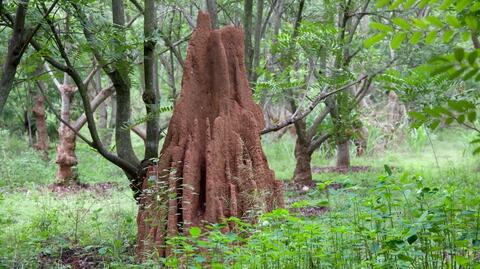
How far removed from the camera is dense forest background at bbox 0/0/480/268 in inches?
153

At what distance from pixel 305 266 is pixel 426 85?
15.6 ft

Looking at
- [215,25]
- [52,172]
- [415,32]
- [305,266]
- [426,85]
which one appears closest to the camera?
[415,32]

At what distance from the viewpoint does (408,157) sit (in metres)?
21.0

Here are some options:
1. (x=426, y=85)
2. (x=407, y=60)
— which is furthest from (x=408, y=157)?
(x=426, y=85)

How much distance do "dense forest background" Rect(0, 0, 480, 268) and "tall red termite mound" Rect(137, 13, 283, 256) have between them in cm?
30

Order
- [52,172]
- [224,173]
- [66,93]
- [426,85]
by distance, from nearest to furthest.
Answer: [224,173]
[426,85]
[66,93]
[52,172]

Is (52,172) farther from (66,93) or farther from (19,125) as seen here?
(19,125)

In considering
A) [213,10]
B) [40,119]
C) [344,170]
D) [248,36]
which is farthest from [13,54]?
[40,119]

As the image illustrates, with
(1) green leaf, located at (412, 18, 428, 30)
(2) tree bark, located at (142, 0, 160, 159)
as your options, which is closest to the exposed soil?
(2) tree bark, located at (142, 0, 160, 159)

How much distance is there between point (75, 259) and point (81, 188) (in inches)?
313

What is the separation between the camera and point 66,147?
15.7m

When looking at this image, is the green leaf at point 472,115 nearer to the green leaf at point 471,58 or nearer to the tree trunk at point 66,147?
the green leaf at point 471,58

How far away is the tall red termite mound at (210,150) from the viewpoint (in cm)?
648

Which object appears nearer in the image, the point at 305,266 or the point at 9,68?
the point at 305,266
